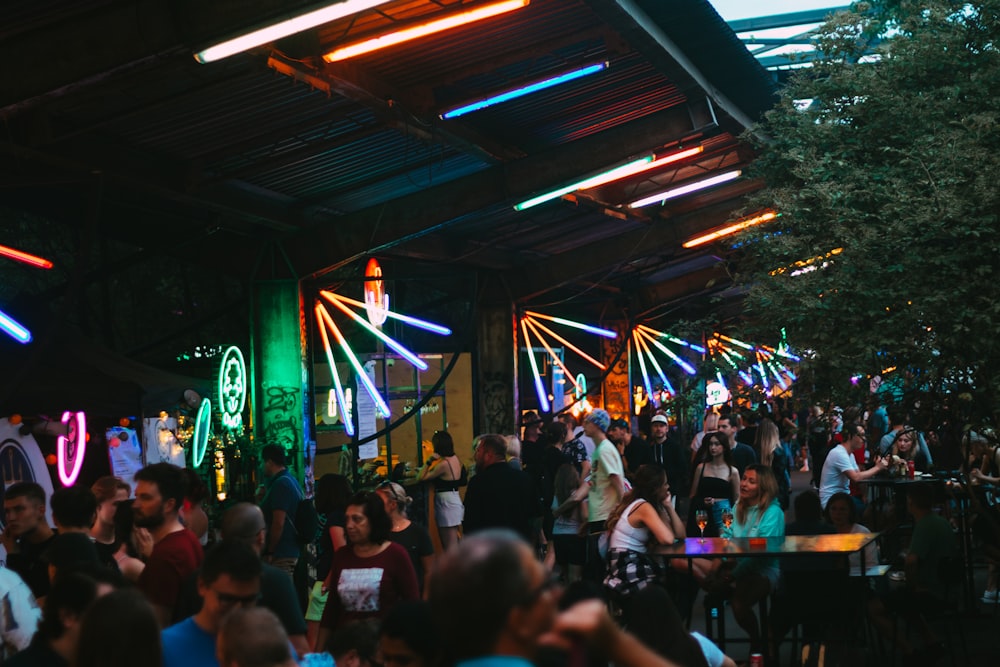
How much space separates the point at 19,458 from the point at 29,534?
3.57m

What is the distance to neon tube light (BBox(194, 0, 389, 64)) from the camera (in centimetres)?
772

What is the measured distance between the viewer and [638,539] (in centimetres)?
827

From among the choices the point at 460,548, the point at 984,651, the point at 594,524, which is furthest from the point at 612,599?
the point at 460,548

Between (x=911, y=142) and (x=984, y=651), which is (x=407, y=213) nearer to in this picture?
(x=911, y=142)

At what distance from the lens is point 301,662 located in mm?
4672

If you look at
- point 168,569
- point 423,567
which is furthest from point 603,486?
point 168,569

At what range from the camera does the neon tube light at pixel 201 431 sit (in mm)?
11877

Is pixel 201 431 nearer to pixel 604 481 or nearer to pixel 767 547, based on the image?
pixel 604 481

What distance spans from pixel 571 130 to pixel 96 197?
578 cm

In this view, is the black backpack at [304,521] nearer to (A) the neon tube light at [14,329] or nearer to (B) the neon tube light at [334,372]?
(A) the neon tube light at [14,329]

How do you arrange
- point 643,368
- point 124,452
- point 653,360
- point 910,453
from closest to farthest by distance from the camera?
point 124,452, point 910,453, point 643,368, point 653,360

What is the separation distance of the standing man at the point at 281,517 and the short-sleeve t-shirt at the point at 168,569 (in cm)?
343

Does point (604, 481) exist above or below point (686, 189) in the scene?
below

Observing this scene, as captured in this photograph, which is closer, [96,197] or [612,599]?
[612,599]
